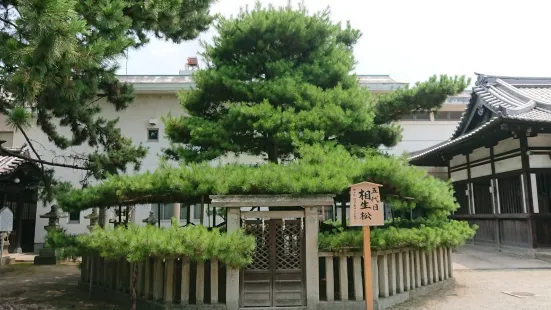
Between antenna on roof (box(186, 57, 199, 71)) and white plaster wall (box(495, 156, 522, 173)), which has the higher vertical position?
antenna on roof (box(186, 57, 199, 71))

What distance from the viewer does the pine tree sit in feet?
26.4

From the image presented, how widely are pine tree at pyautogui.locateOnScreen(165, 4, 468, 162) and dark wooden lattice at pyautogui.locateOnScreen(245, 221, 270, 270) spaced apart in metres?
1.87

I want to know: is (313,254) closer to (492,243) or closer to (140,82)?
(492,243)

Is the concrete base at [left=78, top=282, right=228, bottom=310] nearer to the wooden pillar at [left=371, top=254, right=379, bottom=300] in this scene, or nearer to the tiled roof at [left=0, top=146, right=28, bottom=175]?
the wooden pillar at [left=371, top=254, right=379, bottom=300]

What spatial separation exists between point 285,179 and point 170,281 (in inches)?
107

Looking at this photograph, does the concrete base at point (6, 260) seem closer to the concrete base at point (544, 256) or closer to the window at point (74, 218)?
the window at point (74, 218)

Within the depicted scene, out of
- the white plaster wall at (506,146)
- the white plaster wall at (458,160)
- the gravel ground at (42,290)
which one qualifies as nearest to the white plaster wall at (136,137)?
the gravel ground at (42,290)

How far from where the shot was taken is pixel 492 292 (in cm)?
815

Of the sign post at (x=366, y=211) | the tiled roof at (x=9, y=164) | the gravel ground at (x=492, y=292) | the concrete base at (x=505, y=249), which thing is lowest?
the gravel ground at (x=492, y=292)

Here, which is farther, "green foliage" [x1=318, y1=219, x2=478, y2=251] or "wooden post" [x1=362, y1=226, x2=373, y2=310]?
"green foliage" [x1=318, y1=219, x2=478, y2=251]

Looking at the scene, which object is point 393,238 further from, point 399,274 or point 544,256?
point 544,256

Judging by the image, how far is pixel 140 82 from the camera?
1884 cm

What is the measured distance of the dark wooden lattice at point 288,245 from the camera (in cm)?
719

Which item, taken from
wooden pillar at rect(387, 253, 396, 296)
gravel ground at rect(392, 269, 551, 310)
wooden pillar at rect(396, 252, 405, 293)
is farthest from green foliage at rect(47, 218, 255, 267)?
gravel ground at rect(392, 269, 551, 310)
